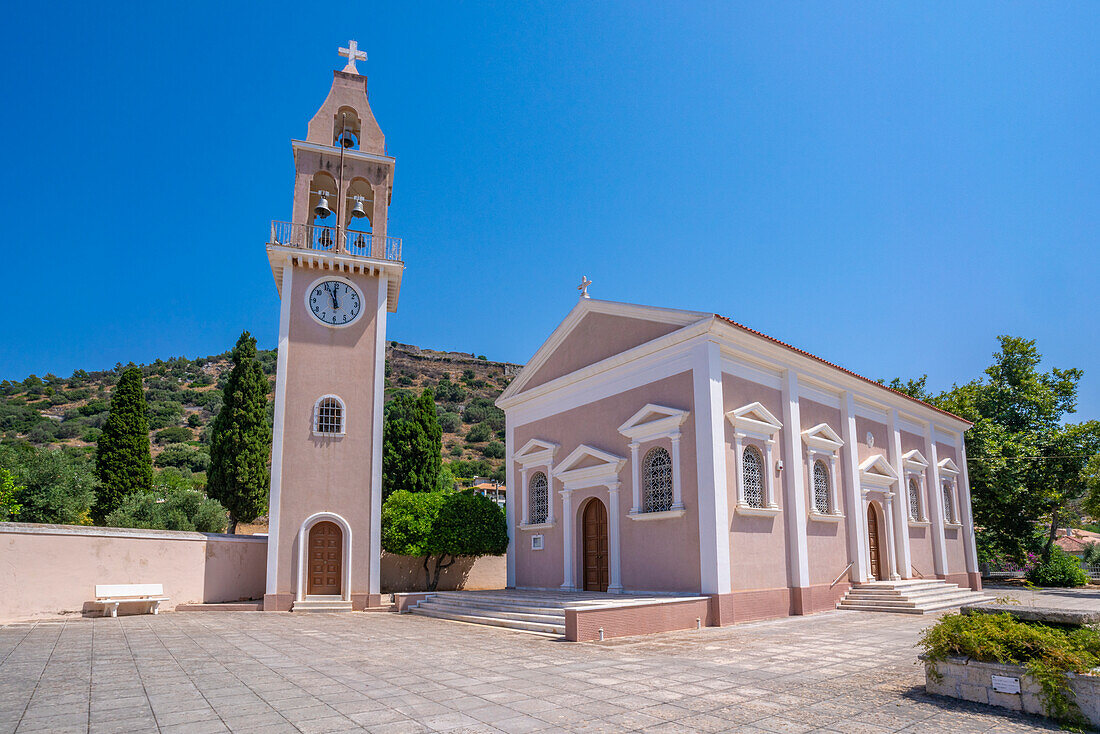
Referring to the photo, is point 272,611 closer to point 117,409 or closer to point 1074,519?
point 117,409

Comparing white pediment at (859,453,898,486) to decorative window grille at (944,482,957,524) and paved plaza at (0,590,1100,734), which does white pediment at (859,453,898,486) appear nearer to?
decorative window grille at (944,482,957,524)

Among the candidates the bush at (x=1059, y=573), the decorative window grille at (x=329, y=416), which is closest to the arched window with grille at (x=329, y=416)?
the decorative window grille at (x=329, y=416)

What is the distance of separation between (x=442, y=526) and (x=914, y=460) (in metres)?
14.7

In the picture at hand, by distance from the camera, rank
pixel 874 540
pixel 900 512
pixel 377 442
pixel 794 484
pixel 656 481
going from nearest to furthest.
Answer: pixel 656 481 < pixel 794 484 < pixel 377 442 < pixel 874 540 < pixel 900 512

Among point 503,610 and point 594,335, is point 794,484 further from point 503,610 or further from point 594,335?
point 503,610

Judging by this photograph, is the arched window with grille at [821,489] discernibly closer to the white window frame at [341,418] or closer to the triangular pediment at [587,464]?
the triangular pediment at [587,464]

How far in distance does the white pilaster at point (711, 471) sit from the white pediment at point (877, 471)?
6588 mm

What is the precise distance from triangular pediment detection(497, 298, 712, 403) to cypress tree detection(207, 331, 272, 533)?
10.1 m

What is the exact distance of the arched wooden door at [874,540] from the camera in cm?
1858

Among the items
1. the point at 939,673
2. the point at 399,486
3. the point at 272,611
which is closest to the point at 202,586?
the point at 272,611

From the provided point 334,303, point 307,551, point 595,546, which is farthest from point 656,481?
point 334,303

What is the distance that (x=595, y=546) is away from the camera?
1666 centimetres

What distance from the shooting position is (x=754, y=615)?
44.9 ft

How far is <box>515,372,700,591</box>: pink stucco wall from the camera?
13.9m
